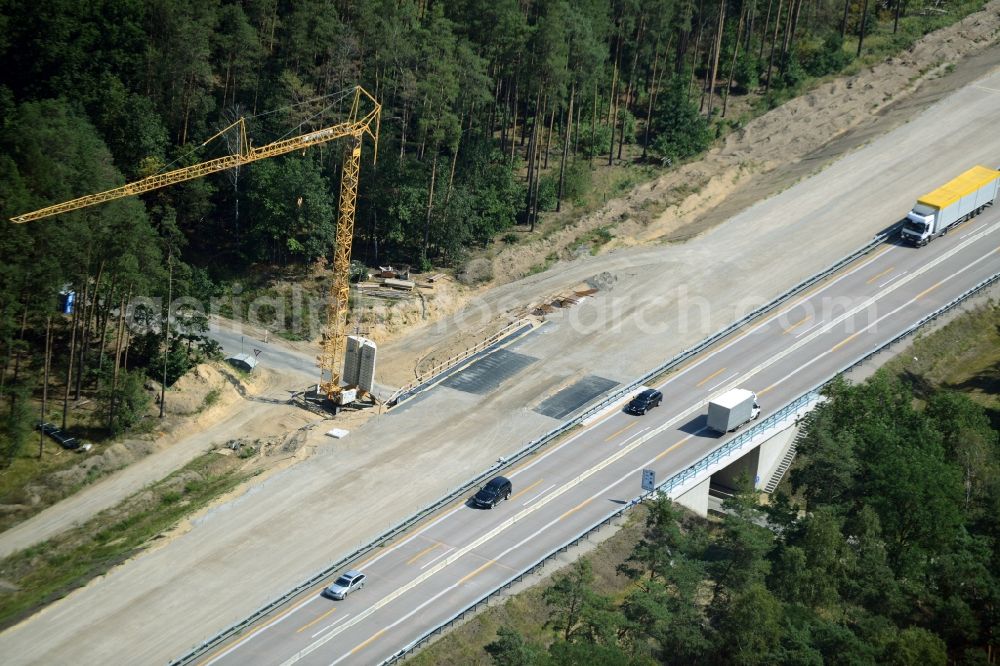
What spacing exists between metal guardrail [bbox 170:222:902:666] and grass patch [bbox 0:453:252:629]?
1061 cm

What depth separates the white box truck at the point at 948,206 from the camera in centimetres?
10444

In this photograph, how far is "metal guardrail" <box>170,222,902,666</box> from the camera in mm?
66125

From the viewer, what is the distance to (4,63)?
110 m

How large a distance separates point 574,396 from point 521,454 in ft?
29.3

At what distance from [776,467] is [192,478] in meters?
37.7

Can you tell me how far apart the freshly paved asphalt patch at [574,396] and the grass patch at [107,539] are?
67.3 ft

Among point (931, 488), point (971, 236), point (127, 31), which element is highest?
point (127, 31)

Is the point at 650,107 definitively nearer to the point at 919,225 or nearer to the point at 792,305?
the point at 919,225

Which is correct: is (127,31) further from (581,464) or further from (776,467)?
(776,467)

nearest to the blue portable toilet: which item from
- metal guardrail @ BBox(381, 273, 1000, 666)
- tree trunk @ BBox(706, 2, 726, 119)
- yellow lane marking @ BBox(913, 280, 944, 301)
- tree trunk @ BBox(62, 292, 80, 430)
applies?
tree trunk @ BBox(62, 292, 80, 430)

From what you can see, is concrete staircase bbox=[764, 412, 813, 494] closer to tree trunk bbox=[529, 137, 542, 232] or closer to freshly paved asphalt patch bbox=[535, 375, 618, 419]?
freshly paved asphalt patch bbox=[535, 375, 618, 419]

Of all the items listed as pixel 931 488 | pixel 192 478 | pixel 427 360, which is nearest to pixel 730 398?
pixel 931 488

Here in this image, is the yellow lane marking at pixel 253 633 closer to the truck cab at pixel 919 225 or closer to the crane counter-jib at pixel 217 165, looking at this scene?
the crane counter-jib at pixel 217 165

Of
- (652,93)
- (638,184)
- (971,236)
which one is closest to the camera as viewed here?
(971,236)
